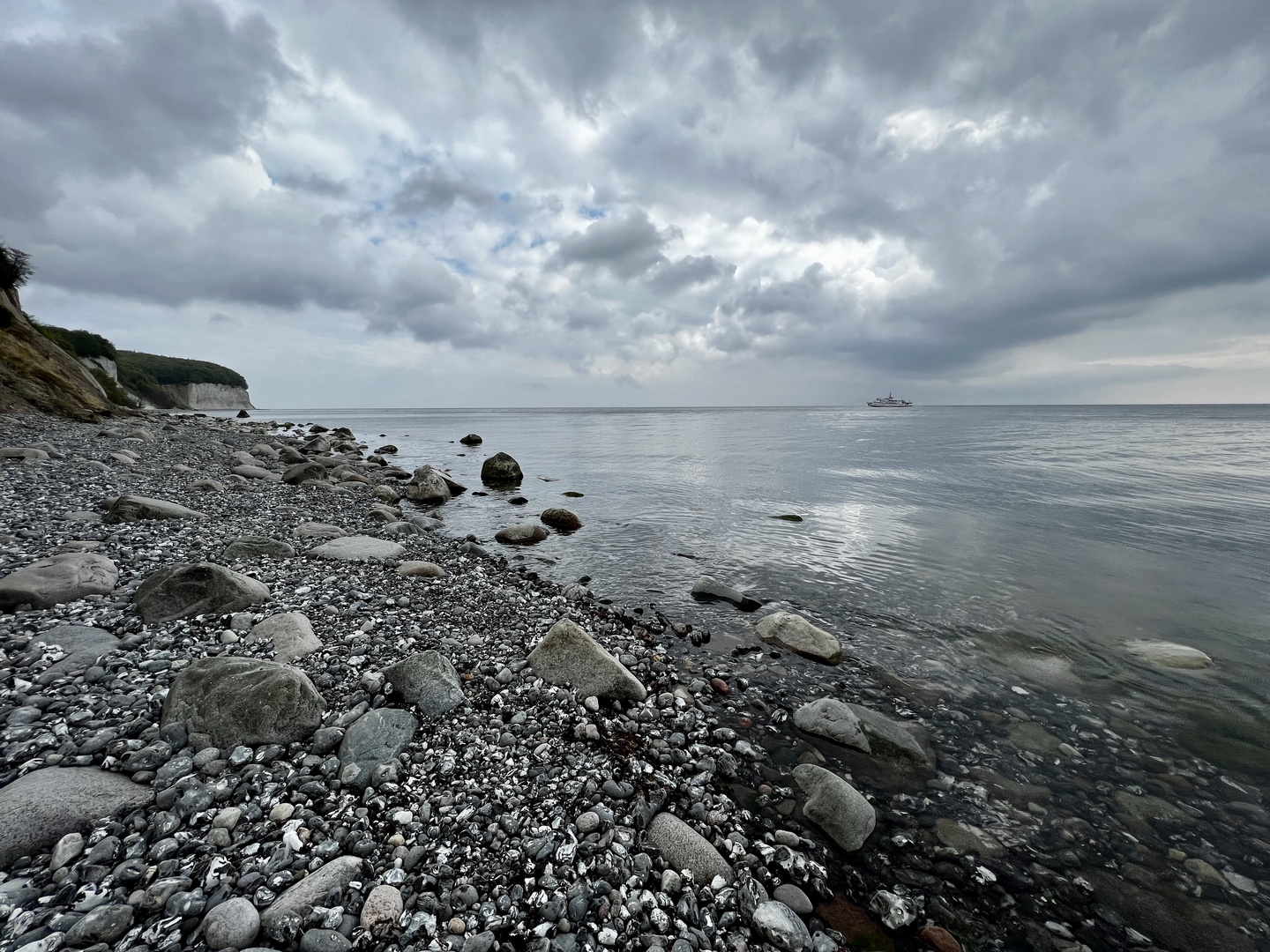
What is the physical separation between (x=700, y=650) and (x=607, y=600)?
256 centimetres

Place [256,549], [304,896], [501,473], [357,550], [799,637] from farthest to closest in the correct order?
[501,473] → [357,550] → [256,549] → [799,637] → [304,896]

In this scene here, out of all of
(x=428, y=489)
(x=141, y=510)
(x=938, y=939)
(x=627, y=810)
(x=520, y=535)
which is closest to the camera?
(x=938, y=939)

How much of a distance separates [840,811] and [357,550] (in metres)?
9.65

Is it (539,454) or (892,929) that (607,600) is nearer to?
(892,929)

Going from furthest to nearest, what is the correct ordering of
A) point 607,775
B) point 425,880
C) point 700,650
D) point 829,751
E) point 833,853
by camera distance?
point 700,650
point 829,751
point 607,775
point 833,853
point 425,880

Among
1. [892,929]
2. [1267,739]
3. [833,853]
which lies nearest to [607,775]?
[833,853]

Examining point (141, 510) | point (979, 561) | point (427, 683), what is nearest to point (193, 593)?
point (427, 683)

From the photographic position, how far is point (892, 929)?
357cm

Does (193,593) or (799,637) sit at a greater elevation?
(193,593)

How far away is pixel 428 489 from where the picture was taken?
1983 centimetres

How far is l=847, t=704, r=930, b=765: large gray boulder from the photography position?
18.0 ft

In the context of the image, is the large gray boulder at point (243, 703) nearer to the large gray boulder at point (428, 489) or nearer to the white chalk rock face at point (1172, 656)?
the white chalk rock face at point (1172, 656)

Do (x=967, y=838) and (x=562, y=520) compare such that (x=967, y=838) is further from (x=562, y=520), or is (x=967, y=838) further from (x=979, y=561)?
(x=562, y=520)

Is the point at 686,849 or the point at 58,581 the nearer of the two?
the point at 686,849
